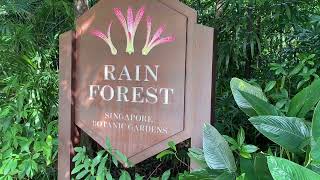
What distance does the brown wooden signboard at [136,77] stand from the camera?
2074mm

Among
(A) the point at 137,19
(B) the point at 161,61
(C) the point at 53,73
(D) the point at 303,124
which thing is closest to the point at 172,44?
(B) the point at 161,61

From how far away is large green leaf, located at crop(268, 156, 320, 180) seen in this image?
A: 3.87 ft

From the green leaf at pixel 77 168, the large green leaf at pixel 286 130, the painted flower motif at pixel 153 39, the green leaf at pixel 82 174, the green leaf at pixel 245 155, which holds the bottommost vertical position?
the green leaf at pixel 82 174

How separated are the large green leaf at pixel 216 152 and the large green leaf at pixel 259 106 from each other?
19 centimetres

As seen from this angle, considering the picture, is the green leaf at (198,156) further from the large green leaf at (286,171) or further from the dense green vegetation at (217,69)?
the large green leaf at (286,171)

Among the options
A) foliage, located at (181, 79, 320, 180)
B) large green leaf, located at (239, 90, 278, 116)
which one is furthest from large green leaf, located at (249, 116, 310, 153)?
large green leaf, located at (239, 90, 278, 116)

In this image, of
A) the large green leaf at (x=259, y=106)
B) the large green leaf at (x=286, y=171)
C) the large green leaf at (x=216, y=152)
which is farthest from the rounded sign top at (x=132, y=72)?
the large green leaf at (x=286, y=171)

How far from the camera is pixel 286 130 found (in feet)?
5.44

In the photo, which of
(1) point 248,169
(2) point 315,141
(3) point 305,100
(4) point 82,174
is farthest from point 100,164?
(2) point 315,141

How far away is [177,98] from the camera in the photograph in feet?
6.92

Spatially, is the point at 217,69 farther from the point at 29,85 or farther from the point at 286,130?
the point at 286,130

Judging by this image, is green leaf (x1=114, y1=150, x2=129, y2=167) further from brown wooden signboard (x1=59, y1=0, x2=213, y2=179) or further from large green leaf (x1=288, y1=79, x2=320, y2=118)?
large green leaf (x1=288, y1=79, x2=320, y2=118)

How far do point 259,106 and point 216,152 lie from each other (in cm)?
25

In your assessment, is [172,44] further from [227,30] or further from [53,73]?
[53,73]
